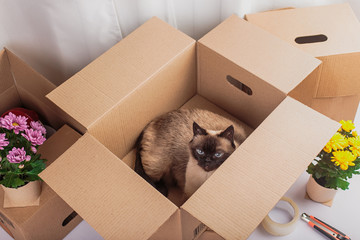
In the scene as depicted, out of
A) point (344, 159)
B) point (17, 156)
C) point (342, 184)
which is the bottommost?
point (342, 184)

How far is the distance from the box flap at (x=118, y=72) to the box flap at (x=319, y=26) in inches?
12.0

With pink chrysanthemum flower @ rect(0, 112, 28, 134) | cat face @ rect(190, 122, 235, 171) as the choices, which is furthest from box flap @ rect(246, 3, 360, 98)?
pink chrysanthemum flower @ rect(0, 112, 28, 134)

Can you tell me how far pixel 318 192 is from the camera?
1293 millimetres

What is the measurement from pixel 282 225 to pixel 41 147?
29.2 inches

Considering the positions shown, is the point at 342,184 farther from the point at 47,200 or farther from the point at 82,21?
the point at 82,21

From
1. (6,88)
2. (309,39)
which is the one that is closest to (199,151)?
(309,39)

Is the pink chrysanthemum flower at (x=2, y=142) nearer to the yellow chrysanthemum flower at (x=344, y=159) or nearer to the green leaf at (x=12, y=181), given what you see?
the green leaf at (x=12, y=181)

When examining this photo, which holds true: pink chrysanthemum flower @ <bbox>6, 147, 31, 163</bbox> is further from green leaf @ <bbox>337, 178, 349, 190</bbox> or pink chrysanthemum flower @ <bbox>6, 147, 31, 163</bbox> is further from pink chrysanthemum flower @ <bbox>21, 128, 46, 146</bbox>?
green leaf @ <bbox>337, 178, 349, 190</bbox>

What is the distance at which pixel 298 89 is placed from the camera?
135 centimetres

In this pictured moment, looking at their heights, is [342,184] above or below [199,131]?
below

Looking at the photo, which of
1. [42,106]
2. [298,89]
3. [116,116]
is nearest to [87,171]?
[116,116]

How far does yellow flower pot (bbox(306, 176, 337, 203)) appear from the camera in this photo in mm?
1279

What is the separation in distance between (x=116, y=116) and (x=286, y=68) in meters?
0.51

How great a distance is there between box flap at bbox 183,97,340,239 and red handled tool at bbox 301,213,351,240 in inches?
12.8
